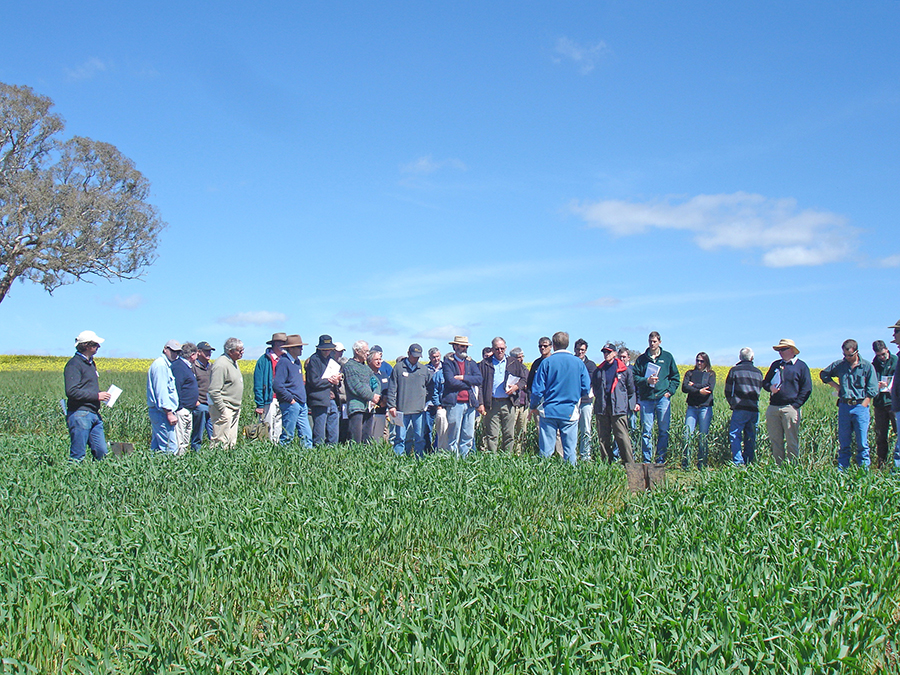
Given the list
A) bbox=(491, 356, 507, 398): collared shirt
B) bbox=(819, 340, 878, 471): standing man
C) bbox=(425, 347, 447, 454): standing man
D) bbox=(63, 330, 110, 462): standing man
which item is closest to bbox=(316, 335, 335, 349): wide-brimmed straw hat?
bbox=(425, 347, 447, 454): standing man

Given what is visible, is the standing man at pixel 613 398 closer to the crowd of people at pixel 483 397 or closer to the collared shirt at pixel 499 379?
the crowd of people at pixel 483 397

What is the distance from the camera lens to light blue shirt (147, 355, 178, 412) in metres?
9.64

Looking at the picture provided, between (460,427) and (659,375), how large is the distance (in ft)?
11.2

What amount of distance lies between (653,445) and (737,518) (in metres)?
6.66

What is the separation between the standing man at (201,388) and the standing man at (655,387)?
7.01 metres

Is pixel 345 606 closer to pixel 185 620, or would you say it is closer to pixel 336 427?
pixel 185 620

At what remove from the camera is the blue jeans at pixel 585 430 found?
1213 centimetres

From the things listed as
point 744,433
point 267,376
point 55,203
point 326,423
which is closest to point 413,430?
Answer: point 326,423

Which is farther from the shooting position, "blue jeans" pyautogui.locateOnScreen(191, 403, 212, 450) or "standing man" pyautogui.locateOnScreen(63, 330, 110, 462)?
"blue jeans" pyautogui.locateOnScreen(191, 403, 212, 450)

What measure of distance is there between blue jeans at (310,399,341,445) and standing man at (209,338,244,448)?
4.06 feet

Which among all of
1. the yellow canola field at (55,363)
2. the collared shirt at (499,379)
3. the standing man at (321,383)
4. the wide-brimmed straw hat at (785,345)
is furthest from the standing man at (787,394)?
the yellow canola field at (55,363)

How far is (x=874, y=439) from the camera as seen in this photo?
12.7 metres

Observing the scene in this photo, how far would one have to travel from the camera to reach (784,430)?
11.1m

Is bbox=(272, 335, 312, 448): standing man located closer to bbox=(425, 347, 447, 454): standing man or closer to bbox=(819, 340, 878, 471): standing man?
bbox=(425, 347, 447, 454): standing man
